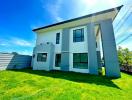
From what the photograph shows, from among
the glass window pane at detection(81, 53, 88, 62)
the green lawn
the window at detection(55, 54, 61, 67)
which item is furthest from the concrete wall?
the glass window pane at detection(81, 53, 88, 62)

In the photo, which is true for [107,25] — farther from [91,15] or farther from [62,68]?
[62,68]

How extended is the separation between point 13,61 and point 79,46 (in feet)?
31.0

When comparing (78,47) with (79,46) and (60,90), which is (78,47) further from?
(60,90)

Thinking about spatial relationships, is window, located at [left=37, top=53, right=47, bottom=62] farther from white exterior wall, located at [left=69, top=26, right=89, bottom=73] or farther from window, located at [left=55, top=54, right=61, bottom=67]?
white exterior wall, located at [left=69, top=26, right=89, bottom=73]

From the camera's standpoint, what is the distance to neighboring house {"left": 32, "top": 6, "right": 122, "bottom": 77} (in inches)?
430

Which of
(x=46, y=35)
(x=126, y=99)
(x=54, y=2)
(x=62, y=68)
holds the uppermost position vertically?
(x=54, y=2)

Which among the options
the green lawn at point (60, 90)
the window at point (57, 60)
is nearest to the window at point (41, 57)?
the window at point (57, 60)

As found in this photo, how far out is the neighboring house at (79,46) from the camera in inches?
430

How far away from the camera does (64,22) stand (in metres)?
14.1

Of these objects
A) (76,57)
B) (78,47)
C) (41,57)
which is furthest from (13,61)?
(78,47)

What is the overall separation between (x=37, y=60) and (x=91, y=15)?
32.6 feet

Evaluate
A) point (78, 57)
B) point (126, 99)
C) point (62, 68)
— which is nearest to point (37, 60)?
point (62, 68)

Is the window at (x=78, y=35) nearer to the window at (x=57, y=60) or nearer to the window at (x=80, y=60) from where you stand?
the window at (x=80, y=60)

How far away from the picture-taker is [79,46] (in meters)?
13.2
